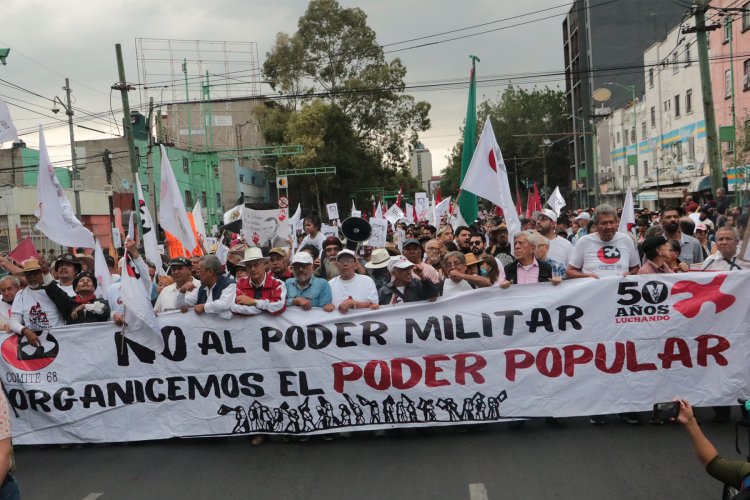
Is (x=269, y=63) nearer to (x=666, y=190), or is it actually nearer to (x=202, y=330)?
(x=666, y=190)

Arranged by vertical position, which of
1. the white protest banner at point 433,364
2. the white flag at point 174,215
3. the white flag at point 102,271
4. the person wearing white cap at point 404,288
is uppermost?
the white flag at point 174,215

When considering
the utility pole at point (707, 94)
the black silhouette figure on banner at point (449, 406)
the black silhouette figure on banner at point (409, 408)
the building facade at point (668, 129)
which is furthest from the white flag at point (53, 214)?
the building facade at point (668, 129)

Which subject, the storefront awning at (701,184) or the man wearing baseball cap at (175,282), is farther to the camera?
the storefront awning at (701,184)

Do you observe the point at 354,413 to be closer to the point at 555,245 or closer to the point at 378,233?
the point at 555,245

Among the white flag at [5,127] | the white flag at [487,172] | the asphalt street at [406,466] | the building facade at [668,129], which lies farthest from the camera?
the building facade at [668,129]

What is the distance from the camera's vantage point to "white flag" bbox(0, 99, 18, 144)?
9.34 m

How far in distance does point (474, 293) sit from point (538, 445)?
1.37m

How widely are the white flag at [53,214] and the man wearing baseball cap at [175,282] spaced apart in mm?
1116

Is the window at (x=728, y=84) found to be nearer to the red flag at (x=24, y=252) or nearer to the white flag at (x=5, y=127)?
the red flag at (x=24, y=252)

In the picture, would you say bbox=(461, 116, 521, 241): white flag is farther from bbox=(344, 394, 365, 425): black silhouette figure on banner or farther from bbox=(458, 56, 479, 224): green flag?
bbox=(344, 394, 365, 425): black silhouette figure on banner

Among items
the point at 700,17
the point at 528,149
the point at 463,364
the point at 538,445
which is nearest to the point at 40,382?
→ the point at 463,364

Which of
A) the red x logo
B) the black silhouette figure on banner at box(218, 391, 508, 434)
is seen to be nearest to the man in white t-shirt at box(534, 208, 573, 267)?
the red x logo

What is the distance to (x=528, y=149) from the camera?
84562mm

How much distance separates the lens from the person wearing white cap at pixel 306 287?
7.50 meters
